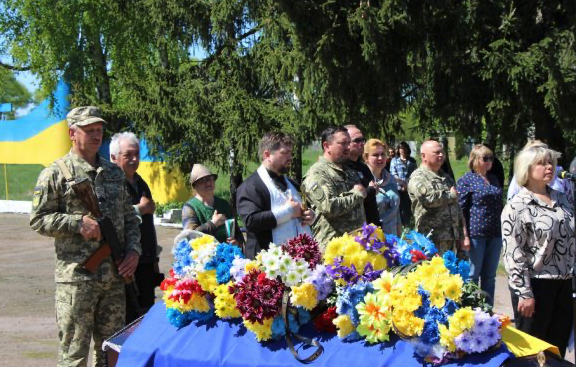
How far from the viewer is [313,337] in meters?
4.13

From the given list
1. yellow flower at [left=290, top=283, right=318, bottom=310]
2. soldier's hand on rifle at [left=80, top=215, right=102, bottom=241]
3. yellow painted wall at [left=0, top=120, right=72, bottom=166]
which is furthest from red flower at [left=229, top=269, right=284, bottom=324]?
yellow painted wall at [left=0, top=120, right=72, bottom=166]

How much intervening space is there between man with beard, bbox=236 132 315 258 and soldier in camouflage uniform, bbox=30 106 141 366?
962 millimetres

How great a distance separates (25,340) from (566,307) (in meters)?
5.01

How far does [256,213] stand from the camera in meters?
5.75

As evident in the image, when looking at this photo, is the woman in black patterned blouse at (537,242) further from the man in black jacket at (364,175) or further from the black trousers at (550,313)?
the man in black jacket at (364,175)

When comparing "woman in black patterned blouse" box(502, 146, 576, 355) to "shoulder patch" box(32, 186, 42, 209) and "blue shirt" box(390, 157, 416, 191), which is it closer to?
"shoulder patch" box(32, 186, 42, 209)

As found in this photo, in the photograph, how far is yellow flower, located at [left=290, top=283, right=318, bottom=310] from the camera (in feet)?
13.4

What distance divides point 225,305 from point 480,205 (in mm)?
4825

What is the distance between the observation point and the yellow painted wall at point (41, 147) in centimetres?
2523

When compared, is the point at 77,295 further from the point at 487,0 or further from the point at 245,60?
the point at 245,60

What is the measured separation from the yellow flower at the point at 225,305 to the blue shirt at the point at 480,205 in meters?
4.67

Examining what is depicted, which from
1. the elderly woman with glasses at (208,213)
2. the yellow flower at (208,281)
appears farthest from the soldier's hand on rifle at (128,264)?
the yellow flower at (208,281)

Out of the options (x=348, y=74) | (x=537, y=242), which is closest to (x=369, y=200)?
(x=537, y=242)

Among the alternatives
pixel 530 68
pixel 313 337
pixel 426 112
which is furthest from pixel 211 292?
pixel 426 112
